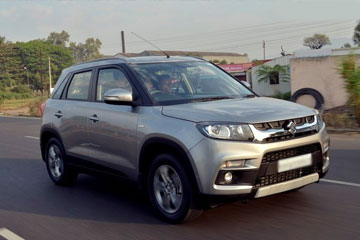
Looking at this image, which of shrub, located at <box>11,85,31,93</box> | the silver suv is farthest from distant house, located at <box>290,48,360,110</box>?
shrub, located at <box>11,85,31,93</box>

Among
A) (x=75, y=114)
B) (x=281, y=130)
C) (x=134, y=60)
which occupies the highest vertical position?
(x=134, y=60)

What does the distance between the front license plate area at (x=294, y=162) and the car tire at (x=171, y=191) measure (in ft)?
2.85

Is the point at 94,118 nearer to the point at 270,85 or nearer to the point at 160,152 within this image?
the point at 160,152

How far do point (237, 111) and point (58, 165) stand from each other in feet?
11.9

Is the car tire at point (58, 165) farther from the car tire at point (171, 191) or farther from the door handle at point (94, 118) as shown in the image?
the car tire at point (171, 191)

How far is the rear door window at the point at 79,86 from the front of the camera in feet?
22.1

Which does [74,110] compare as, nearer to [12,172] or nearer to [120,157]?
[120,157]

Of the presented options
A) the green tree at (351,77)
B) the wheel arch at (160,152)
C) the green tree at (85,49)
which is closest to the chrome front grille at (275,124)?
the wheel arch at (160,152)

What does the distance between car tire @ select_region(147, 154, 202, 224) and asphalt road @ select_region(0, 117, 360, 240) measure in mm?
135

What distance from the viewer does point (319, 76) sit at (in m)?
29.8

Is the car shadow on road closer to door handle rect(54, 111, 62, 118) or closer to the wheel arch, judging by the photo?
the wheel arch

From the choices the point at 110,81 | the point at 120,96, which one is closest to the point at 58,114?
the point at 110,81

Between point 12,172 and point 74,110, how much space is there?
2938 millimetres

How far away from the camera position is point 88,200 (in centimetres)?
662
